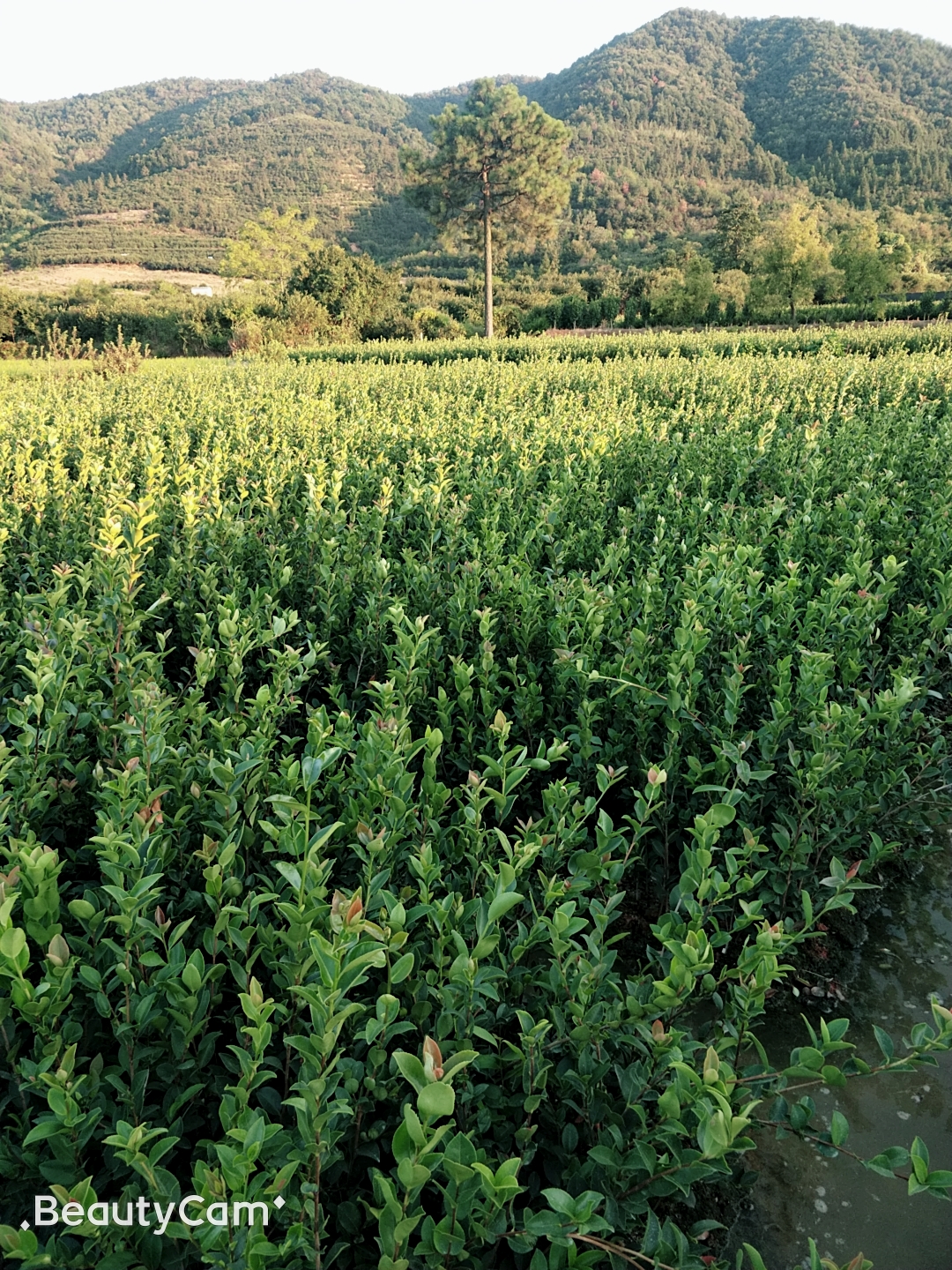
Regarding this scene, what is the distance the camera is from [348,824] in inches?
76.3

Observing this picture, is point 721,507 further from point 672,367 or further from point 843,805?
point 672,367

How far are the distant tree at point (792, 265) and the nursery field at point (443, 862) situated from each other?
38429 mm

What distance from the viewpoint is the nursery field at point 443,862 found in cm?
124

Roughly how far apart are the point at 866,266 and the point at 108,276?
3049 inches

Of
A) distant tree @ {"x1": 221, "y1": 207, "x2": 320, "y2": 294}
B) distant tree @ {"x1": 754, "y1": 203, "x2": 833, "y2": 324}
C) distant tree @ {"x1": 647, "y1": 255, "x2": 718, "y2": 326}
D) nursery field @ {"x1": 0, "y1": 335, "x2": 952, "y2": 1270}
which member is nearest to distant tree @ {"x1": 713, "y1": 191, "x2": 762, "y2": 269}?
distant tree @ {"x1": 647, "y1": 255, "x2": 718, "y2": 326}

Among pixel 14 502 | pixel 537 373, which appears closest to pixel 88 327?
pixel 537 373

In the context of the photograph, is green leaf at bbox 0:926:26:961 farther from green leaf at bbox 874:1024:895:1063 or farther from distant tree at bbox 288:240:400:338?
distant tree at bbox 288:240:400:338

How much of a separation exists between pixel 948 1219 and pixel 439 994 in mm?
1776

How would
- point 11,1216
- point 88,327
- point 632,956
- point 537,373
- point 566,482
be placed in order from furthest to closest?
1. point 88,327
2. point 537,373
3. point 566,482
4. point 632,956
5. point 11,1216

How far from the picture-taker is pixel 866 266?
39.9 metres

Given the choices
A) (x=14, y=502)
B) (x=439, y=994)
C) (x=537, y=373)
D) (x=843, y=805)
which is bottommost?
(x=843, y=805)

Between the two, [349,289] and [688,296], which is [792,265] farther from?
[349,289]

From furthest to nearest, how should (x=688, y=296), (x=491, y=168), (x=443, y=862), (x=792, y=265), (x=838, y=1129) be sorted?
(x=688, y=296), (x=491, y=168), (x=792, y=265), (x=443, y=862), (x=838, y=1129)

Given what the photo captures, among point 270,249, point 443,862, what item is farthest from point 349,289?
point 443,862
